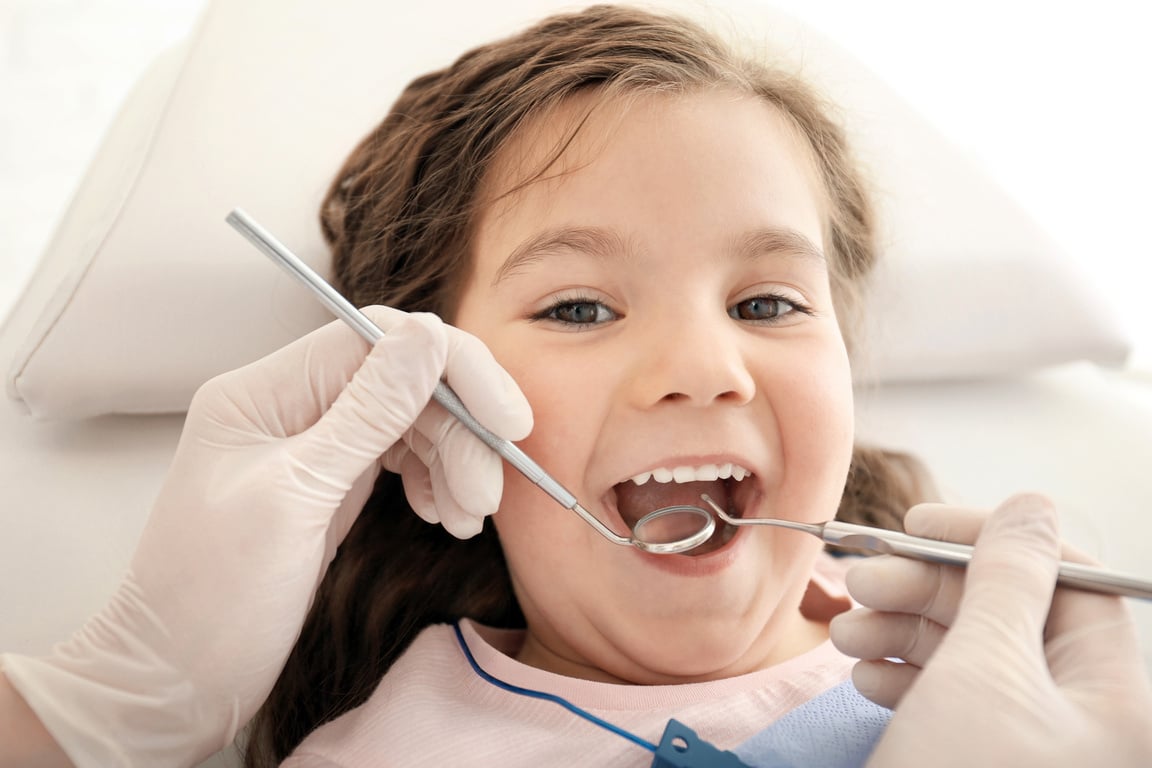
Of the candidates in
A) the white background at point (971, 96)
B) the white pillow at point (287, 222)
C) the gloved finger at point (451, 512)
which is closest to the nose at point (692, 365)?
the gloved finger at point (451, 512)

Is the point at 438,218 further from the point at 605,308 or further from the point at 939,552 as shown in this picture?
the point at 939,552

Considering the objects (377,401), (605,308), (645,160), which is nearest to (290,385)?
(377,401)

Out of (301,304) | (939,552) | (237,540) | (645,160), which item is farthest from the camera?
(301,304)

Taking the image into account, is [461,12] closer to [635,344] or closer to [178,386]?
[178,386]

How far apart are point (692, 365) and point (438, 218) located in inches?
16.6

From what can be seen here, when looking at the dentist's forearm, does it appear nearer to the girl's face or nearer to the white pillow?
the girl's face

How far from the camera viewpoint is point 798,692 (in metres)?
1.10

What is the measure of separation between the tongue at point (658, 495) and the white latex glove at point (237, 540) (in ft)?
0.53

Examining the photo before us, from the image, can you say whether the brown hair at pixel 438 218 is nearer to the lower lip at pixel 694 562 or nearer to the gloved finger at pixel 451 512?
the gloved finger at pixel 451 512

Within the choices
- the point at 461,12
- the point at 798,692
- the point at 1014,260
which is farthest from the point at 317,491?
the point at 1014,260

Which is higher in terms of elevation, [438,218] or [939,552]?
[438,218]

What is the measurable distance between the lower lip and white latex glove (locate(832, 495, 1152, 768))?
0.26 metres

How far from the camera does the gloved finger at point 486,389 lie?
1031mm

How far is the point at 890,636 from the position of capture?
1006 mm
